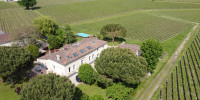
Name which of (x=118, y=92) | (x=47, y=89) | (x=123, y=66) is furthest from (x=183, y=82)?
(x=47, y=89)

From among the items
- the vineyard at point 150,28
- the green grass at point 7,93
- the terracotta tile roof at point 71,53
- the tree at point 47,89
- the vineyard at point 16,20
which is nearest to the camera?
the tree at point 47,89

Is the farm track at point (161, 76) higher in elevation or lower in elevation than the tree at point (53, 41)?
lower

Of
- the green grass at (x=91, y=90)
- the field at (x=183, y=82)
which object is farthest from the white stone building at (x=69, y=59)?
the field at (x=183, y=82)

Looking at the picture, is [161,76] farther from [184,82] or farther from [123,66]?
[123,66]

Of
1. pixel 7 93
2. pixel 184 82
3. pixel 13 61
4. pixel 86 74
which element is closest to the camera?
pixel 13 61

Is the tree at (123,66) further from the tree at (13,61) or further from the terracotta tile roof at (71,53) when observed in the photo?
the tree at (13,61)

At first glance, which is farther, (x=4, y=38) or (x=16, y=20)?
(x=16, y=20)
